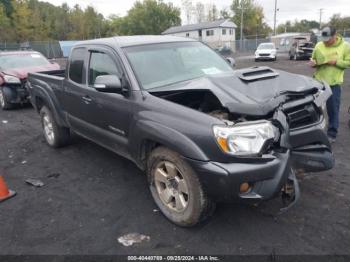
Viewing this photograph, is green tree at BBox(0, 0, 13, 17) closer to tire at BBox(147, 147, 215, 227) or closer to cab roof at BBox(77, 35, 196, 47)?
cab roof at BBox(77, 35, 196, 47)

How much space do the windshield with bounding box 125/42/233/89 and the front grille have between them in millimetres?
1116

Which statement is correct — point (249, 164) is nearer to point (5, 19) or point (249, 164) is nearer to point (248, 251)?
point (248, 251)

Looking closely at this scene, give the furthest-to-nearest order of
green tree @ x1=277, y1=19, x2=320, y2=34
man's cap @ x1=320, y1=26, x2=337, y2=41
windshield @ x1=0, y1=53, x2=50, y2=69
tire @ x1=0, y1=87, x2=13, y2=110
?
green tree @ x1=277, y1=19, x2=320, y2=34 → windshield @ x1=0, y1=53, x2=50, y2=69 → tire @ x1=0, y1=87, x2=13, y2=110 → man's cap @ x1=320, y1=26, x2=337, y2=41

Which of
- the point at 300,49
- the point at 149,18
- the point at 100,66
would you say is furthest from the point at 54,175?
the point at 149,18

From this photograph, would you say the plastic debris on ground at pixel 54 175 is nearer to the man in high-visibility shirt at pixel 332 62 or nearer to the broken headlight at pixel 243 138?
the broken headlight at pixel 243 138

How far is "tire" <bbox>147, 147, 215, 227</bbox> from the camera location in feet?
10.3

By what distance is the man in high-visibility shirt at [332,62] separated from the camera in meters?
5.43

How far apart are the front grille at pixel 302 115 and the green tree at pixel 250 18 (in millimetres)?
79179

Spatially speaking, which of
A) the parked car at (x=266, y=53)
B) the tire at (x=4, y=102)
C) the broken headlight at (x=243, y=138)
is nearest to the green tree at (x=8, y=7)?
the parked car at (x=266, y=53)

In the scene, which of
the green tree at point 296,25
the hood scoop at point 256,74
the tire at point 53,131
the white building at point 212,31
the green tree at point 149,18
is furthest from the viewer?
the green tree at point 296,25

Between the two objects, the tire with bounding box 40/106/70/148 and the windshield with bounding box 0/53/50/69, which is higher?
Answer: the windshield with bounding box 0/53/50/69

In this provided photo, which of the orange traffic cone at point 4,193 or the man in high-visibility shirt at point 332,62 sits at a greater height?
the man in high-visibility shirt at point 332,62

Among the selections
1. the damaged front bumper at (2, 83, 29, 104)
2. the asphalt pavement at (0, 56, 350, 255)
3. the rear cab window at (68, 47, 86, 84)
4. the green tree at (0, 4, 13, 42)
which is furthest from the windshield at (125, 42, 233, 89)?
the green tree at (0, 4, 13, 42)

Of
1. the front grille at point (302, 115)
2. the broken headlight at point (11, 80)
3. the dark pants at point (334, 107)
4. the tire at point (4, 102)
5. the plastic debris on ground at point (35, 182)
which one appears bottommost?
the plastic debris on ground at point (35, 182)
